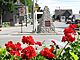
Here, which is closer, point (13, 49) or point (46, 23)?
point (13, 49)

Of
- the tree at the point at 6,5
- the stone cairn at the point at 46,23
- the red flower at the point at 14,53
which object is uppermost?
the tree at the point at 6,5

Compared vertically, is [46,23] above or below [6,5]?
below

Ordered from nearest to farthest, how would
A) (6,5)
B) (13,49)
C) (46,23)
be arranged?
(13,49) → (46,23) → (6,5)

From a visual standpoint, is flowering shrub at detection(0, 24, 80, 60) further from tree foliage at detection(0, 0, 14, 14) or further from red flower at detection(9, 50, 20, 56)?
tree foliage at detection(0, 0, 14, 14)

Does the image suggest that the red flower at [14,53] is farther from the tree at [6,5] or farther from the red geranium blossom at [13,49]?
the tree at [6,5]

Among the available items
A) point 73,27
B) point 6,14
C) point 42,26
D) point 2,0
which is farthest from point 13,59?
→ point 6,14

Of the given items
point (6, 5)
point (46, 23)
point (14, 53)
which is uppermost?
point (6, 5)

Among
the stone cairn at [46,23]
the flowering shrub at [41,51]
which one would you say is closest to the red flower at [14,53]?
the flowering shrub at [41,51]

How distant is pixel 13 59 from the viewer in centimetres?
453

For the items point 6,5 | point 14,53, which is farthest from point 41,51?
point 6,5

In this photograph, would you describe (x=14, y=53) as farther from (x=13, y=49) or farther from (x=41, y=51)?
(x=41, y=51)

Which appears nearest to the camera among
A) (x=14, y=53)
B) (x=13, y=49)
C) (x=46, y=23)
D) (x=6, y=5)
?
(x=14, y=53)

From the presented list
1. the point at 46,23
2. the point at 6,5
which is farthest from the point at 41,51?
the point at 6,5

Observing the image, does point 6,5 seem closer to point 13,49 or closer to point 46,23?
point 46,23
